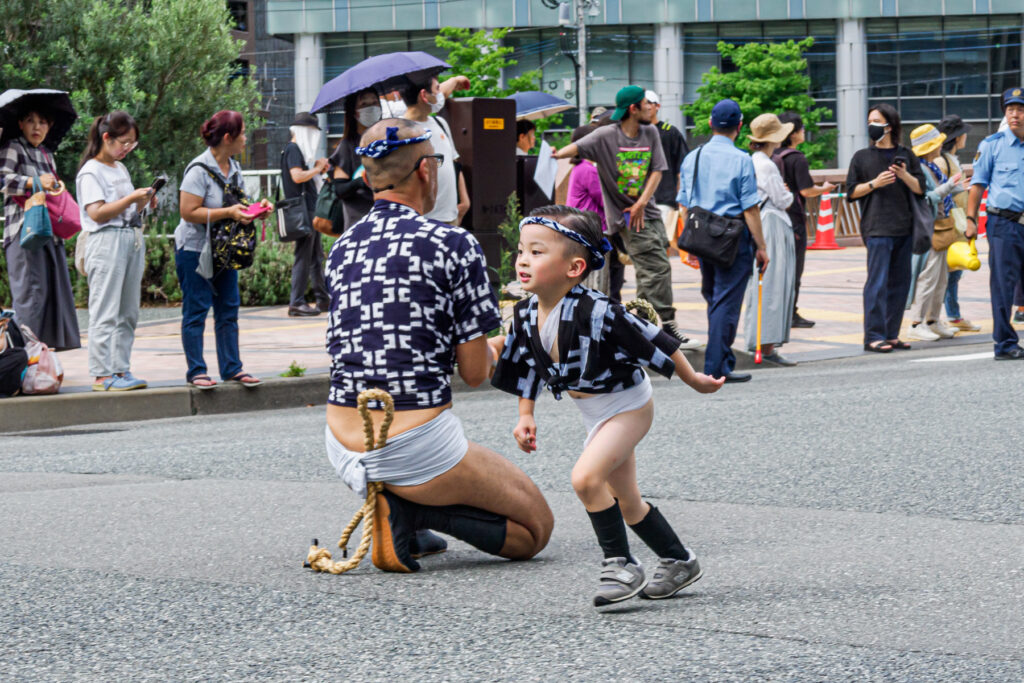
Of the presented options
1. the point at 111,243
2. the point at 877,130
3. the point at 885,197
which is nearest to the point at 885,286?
the point at 885,197

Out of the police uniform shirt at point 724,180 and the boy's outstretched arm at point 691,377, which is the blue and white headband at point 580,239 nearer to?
the boy's outstretched arm at point 691,377

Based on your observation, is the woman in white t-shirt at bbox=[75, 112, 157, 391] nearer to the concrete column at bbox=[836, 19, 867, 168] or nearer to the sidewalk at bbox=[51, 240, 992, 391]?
the sidewalk at bbox=[51, 240, 992, 391]


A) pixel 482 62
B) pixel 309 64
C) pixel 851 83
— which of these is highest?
pixel 309 64

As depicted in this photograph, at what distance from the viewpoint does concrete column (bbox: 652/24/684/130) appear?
64500mm

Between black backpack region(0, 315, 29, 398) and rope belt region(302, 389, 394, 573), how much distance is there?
5.04 metres

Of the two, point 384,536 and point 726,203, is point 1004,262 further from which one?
point 384,536

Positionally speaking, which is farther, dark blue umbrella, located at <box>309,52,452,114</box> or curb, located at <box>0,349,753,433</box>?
dark blue umbrella, located at <box>309,52,452,114</box>

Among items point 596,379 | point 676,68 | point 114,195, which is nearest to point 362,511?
point 596,379

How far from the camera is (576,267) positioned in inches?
173

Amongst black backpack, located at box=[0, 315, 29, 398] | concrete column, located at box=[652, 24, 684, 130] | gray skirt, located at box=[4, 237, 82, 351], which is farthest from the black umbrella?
concrete column, located at box=[652, 24, 684, 130]

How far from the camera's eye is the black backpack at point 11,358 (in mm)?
9227

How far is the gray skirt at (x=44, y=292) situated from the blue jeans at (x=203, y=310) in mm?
981

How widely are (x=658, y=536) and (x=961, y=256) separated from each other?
899cm

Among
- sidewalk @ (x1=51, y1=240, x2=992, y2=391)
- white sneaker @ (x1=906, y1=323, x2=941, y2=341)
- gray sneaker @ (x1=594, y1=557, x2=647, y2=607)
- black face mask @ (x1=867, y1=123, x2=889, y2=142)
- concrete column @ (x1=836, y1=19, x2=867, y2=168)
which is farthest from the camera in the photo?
concrete column @ (x1=836, y1=19, x2=867, y2=168)
